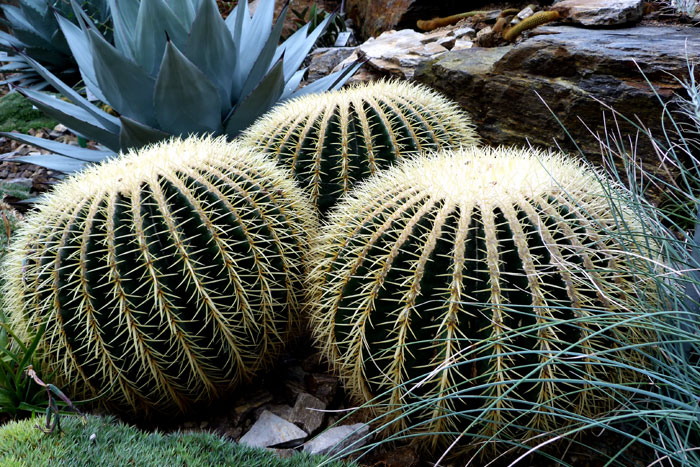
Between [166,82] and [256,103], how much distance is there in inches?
21.8

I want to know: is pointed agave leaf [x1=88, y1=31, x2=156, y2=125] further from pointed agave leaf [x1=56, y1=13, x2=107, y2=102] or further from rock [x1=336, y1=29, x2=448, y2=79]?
rock [x1=336, y1=29, x2=448, y2=79]

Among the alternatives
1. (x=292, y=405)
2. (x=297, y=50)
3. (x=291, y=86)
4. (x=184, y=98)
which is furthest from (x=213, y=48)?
(x=292, y=405)

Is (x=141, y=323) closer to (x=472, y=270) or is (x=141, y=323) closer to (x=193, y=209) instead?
(x=193, y=209)

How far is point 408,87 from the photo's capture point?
3160mm

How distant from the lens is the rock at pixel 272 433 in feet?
7.06

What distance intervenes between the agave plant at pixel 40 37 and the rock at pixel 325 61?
6.95 feet

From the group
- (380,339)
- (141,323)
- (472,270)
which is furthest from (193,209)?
(472,270)

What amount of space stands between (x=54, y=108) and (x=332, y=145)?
1.99 metres

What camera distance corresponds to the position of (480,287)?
1.80 meters

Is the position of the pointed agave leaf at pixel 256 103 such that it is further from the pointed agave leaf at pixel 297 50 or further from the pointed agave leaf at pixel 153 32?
the pointed agave leaf at pixel 297 50

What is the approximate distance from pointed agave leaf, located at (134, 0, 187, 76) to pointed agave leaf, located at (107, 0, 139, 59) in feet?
0.81

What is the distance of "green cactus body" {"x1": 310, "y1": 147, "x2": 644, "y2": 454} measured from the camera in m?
1.74

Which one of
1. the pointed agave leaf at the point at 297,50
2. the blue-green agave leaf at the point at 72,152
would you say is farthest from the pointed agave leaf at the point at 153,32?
the pointed agave leaf at the point at 297,50

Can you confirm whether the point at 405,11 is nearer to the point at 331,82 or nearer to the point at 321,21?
the point at 321,21
